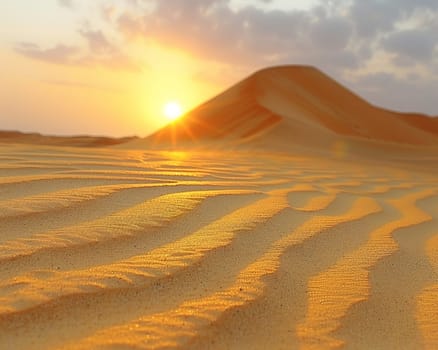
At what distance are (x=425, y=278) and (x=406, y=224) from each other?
2.74ft

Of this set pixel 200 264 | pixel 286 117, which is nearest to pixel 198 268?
pixel 200 264

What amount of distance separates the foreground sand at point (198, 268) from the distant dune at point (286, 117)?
783cm

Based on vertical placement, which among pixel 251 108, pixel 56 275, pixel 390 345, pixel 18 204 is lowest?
pixel 390 345

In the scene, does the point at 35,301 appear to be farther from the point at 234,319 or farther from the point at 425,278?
the point at 425,278

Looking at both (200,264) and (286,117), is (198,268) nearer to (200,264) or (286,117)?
(200,264)

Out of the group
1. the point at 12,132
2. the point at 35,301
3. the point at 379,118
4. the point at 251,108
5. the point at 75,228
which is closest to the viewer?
the point at 35,301

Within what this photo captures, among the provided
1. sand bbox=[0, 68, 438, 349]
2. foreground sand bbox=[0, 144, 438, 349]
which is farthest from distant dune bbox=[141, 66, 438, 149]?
foreground sand bbox=[0, 144, 438, 349]

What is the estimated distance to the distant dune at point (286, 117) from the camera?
1282cm

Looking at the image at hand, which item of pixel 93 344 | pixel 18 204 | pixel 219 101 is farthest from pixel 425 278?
pixel 219 101

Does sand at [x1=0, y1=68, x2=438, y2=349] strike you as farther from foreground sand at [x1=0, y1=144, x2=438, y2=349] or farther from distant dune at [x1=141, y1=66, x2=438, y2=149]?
distant dune at [x1=141, y1=66, x2=438, y2=149]

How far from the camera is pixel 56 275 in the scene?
4.76ft

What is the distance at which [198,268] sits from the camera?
162 centimetres

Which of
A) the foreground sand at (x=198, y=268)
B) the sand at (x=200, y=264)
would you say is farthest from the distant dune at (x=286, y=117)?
the foreground sand at (x=198, y=268)

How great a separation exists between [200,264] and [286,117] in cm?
1287
